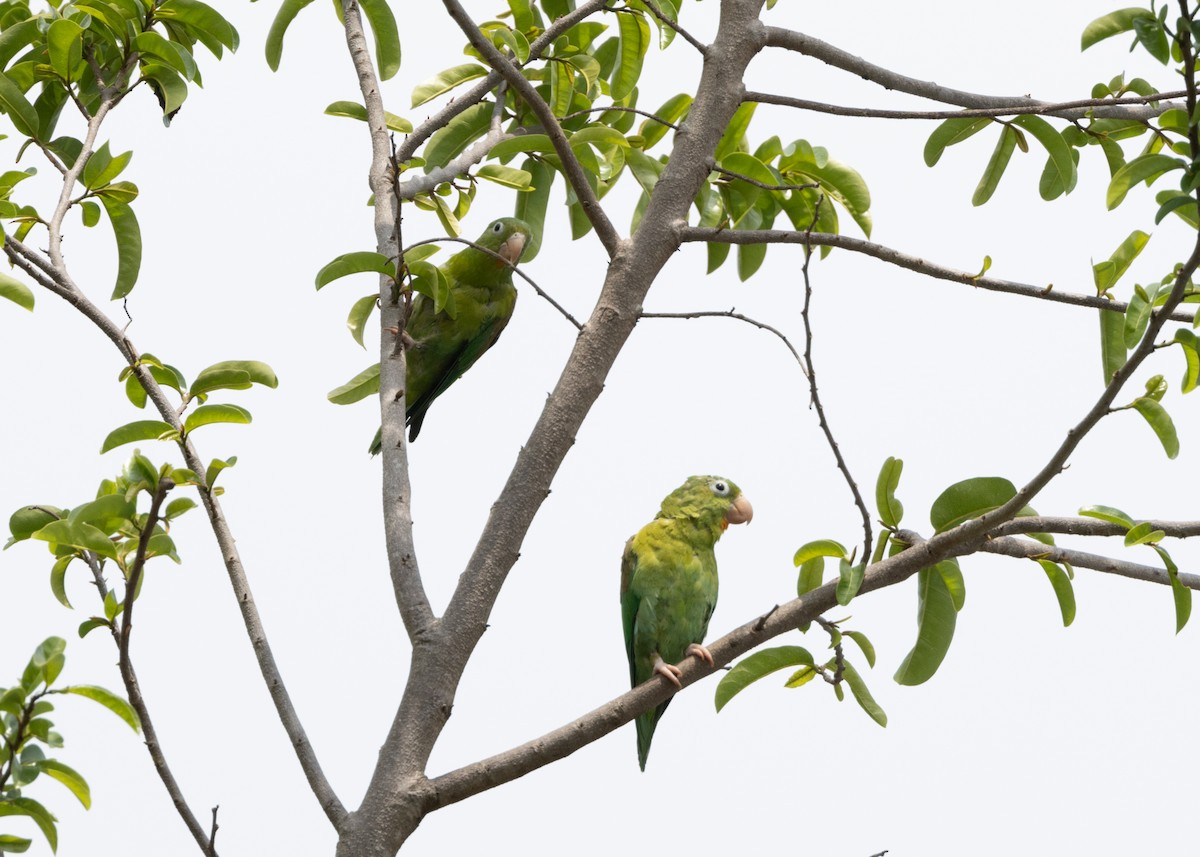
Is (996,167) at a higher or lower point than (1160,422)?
higher

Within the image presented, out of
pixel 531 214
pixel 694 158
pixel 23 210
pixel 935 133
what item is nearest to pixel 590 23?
pixel 531 214

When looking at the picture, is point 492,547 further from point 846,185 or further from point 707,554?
point 707,554

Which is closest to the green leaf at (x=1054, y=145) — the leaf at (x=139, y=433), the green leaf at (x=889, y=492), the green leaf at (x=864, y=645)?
the green leaf at (x=889, y=492)

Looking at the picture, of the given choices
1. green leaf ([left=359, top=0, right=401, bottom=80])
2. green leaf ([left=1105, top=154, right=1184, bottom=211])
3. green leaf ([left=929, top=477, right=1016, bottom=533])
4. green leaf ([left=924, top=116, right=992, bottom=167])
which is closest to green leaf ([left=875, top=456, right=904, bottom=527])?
green leaf ([left=929, top=477, right=1016, bottom=533])

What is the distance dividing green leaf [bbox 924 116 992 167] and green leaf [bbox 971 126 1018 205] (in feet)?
0.24

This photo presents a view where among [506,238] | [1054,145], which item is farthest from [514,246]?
[1054,145]

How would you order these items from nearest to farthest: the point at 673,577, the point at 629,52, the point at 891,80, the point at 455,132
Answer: the point at 891,80
the point at 455,132
the point at 629,52
the point at 673,577

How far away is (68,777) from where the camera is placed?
245 centimetres

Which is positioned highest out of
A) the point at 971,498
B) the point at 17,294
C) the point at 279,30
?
the point at 279,30

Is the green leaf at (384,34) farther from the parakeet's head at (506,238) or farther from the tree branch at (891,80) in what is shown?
the tree branch at (891,80)

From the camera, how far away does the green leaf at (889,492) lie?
249 centimetres

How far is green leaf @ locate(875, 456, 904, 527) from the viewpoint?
2.49m

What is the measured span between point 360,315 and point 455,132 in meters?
0.65

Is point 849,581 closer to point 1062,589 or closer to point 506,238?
point 1062,589
